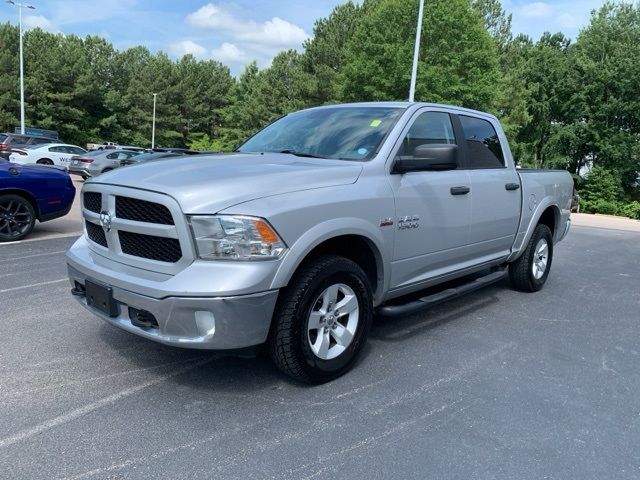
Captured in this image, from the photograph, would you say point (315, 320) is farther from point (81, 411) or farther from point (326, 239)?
point (81, 411)

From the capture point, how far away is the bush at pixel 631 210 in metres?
25.5

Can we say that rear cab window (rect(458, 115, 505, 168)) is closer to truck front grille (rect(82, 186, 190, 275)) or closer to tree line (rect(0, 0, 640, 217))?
truck front grille (rect(82, 186, 190, 275))

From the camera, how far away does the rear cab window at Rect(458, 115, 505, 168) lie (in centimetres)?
483

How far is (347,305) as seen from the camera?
3566 mm

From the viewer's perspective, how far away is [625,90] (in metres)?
28.5

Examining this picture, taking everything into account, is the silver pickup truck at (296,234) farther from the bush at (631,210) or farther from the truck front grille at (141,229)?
the bush at (631,210)

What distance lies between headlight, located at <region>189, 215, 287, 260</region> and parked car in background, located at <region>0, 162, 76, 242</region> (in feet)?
19.9

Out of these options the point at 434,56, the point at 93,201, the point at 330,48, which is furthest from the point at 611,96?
the point at 93,201

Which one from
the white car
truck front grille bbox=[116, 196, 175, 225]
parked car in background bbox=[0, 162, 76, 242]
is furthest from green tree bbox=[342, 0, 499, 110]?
truck front grille bbox=[116, 196, 175, 225]

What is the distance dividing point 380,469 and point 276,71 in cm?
4778

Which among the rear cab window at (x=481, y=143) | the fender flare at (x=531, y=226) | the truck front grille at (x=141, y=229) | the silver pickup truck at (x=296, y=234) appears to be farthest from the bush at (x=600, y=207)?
the truck front grille at (x=141, y=229)

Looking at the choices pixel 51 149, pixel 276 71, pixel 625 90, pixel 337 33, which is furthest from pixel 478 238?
pixel 276 71

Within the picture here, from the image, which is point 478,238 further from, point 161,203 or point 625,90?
point 625,90

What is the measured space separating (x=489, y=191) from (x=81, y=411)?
3675 millimetres
